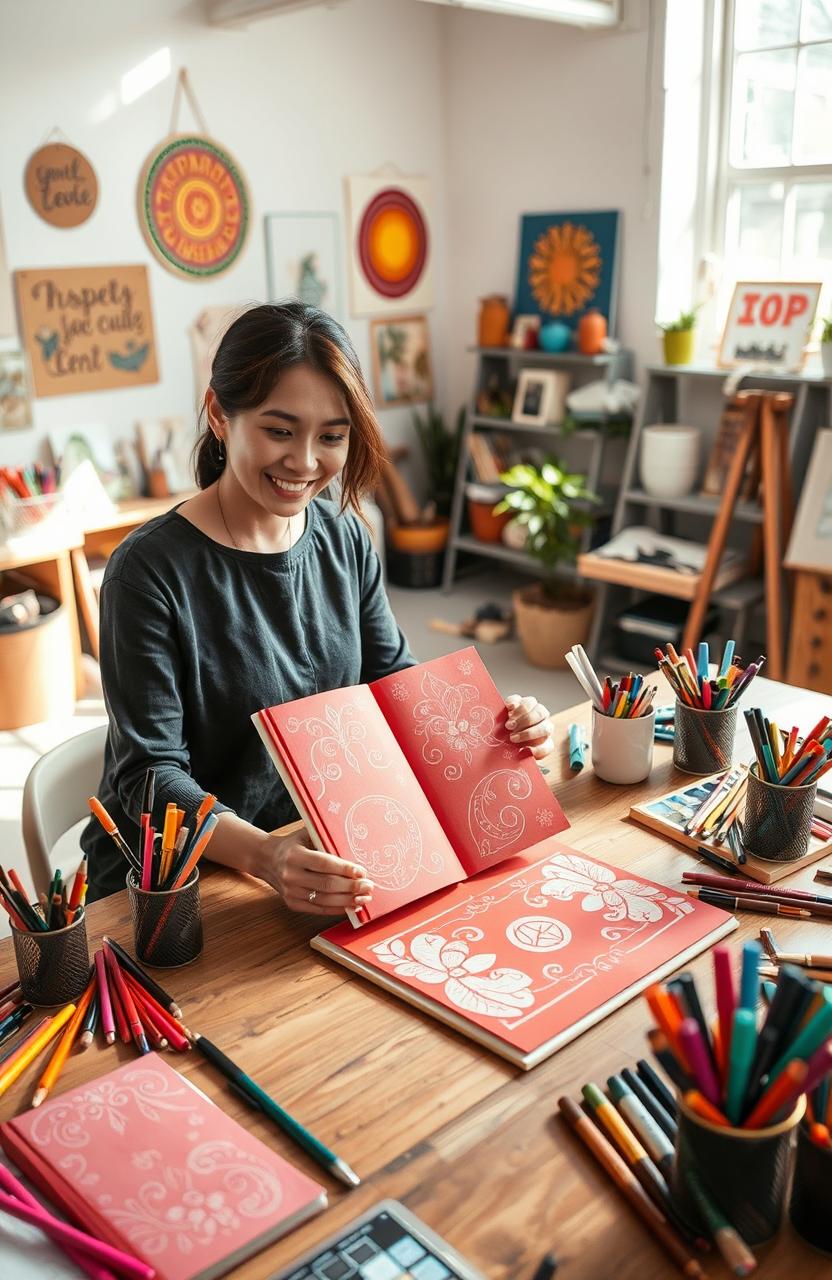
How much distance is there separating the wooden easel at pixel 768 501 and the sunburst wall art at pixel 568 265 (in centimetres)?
97

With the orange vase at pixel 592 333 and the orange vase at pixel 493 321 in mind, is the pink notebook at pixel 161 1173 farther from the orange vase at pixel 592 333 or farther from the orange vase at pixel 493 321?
the orange vase at pixel 493 321

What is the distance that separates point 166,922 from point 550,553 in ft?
10.5

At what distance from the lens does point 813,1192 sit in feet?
2.66

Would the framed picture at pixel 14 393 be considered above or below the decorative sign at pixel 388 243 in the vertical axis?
below

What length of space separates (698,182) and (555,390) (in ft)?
3.16

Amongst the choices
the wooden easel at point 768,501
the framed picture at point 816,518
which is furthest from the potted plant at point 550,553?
the framed picture at point 816,518

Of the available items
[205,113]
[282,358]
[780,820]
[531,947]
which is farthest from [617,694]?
[205,113]

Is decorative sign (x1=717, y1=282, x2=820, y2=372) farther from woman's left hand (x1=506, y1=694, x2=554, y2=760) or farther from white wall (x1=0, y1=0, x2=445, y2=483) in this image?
woman's left hand (x1=506, y1=694, x2=554, y2=760)

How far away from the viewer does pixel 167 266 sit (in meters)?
4.27

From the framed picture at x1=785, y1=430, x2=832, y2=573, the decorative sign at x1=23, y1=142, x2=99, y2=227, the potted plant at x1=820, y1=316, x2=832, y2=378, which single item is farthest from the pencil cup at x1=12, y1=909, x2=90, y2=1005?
the decorative sign at x1=23, y1=142, x2=99, y2=227

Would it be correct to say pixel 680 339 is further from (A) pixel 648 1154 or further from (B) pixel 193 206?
(A) pixel 648 1154

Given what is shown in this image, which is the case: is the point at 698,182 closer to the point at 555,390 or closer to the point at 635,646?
the point at 555,390

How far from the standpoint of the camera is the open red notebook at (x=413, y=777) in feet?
4.08

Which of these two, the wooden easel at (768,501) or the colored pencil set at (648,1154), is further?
the wooden easel at (768,501)
